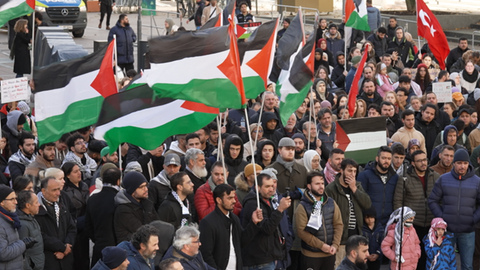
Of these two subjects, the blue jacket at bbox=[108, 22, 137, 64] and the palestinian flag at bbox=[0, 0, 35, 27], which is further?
the blue jacket at bbox=[108, 22, 137, 64]

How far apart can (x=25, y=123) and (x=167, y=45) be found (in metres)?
4.80

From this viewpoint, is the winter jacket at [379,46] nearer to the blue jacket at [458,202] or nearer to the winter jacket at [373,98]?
the winter jacket at [373,98]

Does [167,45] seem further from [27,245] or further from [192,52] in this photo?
[27,245]

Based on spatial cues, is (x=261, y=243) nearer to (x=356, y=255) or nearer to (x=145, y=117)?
(x=356, y=255)

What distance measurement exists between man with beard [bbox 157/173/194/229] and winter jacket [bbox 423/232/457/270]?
3116 mm

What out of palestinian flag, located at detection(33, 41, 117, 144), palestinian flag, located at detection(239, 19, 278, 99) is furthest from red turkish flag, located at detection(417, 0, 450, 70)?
palestinian flag, located at detection(33, 41, 117, 144)

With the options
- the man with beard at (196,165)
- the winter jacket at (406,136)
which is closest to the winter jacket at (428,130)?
the winter jacket at (406,136)

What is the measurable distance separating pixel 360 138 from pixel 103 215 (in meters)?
3.87

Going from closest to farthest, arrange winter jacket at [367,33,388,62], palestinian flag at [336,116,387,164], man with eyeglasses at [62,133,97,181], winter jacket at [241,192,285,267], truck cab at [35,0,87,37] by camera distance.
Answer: winter jacket at [241,192,285,267], man with eyeglasses at [62,133,97,181], palestinian flag at [336,116,387,164], winter jacket at [367,33,388,62], truck cab at [35,0,87,37]

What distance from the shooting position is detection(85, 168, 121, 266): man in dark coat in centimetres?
821

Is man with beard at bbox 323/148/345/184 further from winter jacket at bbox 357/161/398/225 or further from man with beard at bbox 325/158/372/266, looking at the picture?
man with beard at bbox 325/158/372/266

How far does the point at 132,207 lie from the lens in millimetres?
7977

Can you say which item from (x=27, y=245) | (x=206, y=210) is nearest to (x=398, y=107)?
(x=206, y=210)

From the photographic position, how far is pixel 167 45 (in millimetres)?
7895
